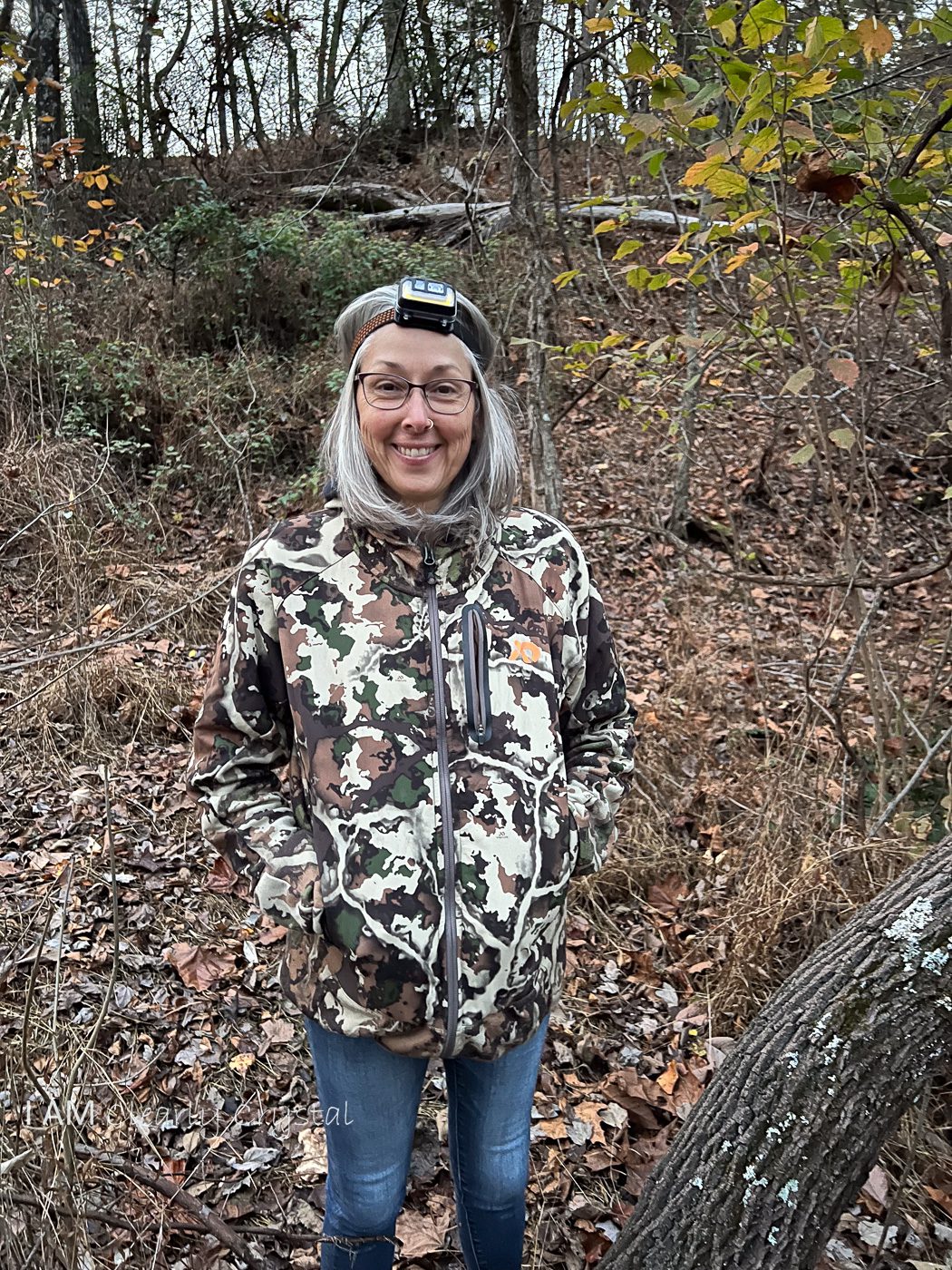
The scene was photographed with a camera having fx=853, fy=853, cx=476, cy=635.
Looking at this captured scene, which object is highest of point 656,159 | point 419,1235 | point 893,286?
point 656,159

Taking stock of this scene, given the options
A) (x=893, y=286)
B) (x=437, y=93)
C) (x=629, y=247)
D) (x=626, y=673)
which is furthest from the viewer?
(x=437, y=93)

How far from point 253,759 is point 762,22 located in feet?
7.76

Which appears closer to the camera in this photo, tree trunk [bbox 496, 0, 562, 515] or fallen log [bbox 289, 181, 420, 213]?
tree trunk [bbox 496, 0, 562, 515]

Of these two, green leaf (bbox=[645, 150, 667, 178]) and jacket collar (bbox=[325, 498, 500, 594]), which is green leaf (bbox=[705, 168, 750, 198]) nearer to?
green leaf (bbox=[645, 150, 667, 178])

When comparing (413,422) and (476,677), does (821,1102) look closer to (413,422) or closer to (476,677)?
(476,677)

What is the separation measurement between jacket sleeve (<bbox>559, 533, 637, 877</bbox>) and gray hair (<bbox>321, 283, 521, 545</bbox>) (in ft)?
0.83

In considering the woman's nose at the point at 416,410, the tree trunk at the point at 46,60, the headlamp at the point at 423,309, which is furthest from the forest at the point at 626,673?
the tree trunk at the point at 46,60

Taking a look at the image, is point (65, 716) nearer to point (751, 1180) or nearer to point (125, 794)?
point (125, 794)

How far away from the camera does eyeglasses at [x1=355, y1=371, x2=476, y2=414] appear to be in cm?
172

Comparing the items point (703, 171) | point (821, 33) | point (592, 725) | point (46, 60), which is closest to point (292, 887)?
point (592, 725)

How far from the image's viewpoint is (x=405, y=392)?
1.72 meters

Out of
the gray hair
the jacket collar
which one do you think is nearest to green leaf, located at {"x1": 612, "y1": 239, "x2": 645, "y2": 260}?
the gray hair

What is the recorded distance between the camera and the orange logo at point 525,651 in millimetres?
1718

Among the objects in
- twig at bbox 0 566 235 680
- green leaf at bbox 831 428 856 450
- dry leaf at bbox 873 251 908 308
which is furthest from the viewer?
twig at bbox 0 566 235 680
